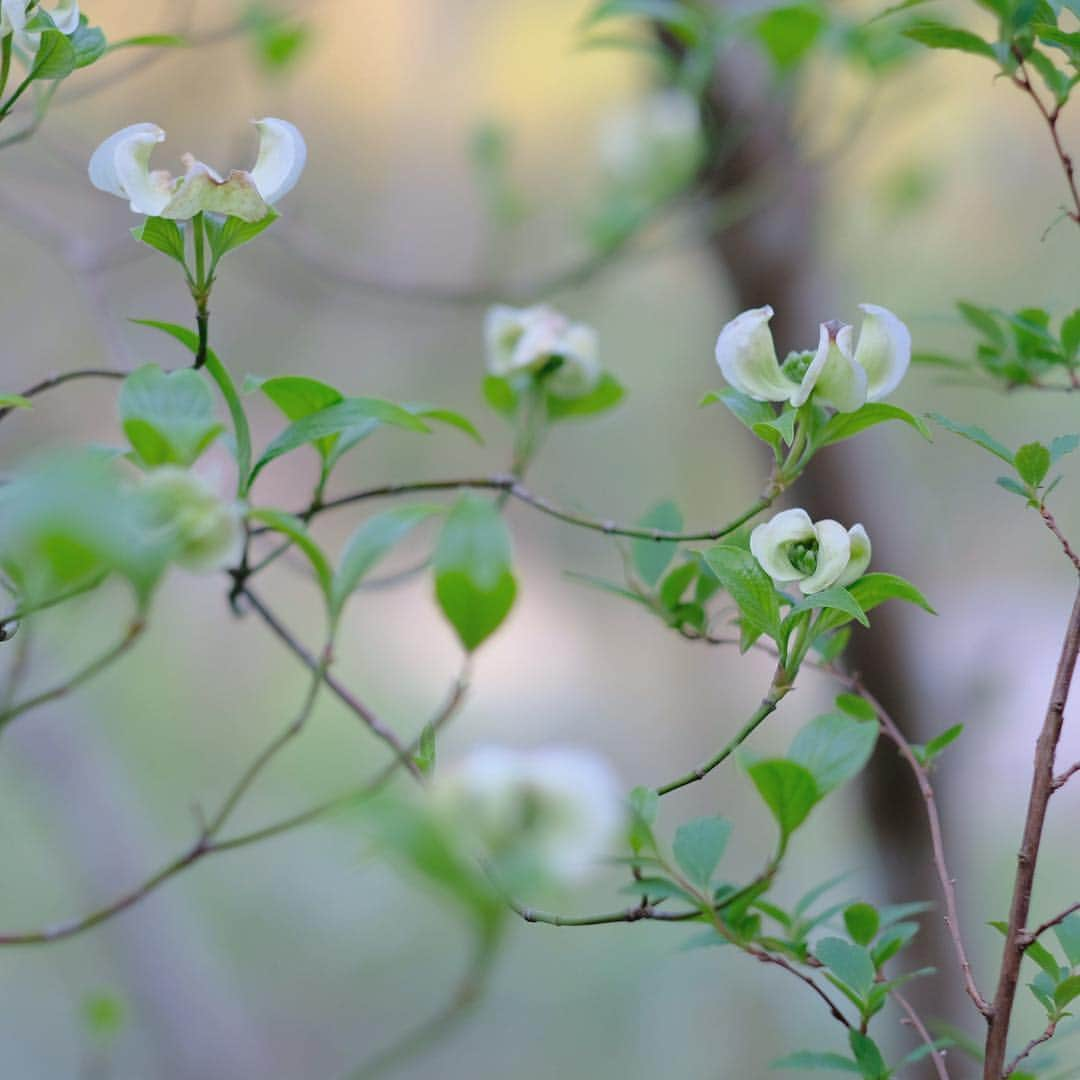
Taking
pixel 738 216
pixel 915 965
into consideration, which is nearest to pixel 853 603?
pixel 738 216

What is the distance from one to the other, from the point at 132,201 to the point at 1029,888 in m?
0.23

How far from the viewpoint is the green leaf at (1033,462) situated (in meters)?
0.26

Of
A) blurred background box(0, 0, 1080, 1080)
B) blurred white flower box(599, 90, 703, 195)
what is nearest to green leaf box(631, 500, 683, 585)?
blurred white flower box(599, 90, 703, 195)

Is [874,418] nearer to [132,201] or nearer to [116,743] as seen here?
[132,201]

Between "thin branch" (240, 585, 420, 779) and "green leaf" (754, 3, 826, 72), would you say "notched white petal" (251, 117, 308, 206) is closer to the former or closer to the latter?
"thin branch" (240, 585, 420, 779)

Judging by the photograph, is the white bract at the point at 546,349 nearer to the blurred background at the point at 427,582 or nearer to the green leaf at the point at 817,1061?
the green leaf at the point at 817,1061

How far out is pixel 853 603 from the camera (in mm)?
227

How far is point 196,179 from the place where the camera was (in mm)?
241

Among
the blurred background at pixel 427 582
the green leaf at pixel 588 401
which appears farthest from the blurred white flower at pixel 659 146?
the green leaf at pixel 588 401

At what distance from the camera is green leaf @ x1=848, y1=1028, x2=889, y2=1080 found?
26cm

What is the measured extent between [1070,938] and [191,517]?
0.69 feet

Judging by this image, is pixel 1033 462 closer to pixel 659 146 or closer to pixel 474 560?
pixel 474 560

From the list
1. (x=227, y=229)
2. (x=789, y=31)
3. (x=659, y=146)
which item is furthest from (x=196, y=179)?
(x=659, y=146)

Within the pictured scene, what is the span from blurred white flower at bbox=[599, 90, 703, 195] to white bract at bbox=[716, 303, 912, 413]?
0.60 m
